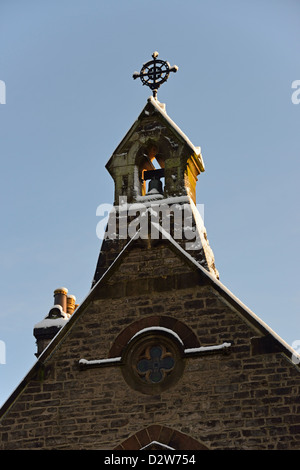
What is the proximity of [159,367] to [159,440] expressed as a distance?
4.10 feet

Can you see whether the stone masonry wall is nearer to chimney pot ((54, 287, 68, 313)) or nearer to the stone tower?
the stone tower

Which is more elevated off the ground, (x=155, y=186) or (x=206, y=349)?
(x=155, y=186)

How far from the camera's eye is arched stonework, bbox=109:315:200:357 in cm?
1396

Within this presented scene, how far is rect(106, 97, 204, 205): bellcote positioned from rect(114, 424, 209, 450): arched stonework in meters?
4.74

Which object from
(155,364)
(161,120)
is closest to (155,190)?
(161,120)

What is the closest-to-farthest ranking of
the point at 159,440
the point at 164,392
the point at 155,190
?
the point at 159,440
the point at 164,392
the point at 155,190

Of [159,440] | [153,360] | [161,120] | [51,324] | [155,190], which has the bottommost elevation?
[159,440]

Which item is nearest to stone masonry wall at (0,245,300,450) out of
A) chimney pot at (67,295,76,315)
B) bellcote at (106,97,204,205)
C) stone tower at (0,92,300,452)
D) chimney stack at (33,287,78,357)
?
stone tower at (0,92,300,452)

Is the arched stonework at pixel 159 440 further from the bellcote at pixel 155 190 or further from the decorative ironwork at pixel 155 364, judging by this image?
the bellcote at pixel 155 190

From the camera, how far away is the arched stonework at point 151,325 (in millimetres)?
13961

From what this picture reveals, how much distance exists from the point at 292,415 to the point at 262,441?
59 centimetres

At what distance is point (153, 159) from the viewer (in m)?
17.4

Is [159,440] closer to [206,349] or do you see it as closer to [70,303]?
[206,349]

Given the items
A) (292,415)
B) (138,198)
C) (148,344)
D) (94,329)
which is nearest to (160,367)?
(148,344)
